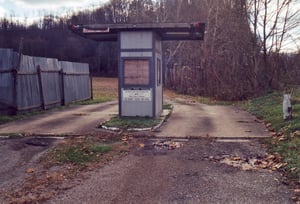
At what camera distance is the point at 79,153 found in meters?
8.45

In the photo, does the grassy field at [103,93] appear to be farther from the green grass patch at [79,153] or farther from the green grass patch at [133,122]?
the green grass patch at [79,153]

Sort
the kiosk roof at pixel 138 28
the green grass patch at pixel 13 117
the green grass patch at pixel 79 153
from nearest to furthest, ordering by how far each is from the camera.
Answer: the green grass patch at pixel 79 153
the kiosk roof at pixel 138 28
the green grass patch at pixel 13 117

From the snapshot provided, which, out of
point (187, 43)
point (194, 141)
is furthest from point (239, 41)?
point (194, 141)

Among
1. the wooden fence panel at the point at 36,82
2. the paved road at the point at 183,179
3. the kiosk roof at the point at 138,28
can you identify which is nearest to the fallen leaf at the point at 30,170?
the paved road at the point at 183,179

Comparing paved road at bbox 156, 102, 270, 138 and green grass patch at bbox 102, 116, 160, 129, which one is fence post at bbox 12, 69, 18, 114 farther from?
paved road at bbox 156, 102, 270, 138

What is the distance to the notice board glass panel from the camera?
43.5ft

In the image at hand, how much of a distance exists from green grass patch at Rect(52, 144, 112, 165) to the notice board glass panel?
174 inches

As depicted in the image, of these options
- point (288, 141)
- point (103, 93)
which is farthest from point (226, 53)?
point (288, 141)

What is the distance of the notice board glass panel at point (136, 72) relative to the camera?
43.5 ft

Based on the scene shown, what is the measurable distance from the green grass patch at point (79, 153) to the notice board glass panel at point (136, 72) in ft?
14.5

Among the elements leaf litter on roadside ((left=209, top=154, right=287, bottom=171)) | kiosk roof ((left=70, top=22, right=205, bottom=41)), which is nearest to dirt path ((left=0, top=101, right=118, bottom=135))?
kiosk roof ((left=70, top=22, right=205, bottom=41))

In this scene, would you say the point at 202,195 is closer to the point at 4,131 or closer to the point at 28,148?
the point at 28,148

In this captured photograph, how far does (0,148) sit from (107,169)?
324 centimetres

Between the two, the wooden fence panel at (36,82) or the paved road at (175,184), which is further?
the wooden fence panel at (36,82)
